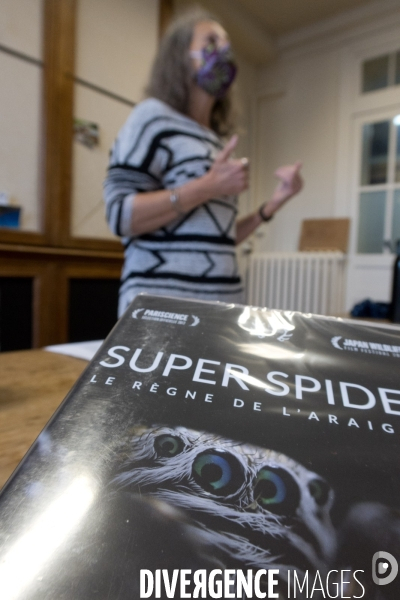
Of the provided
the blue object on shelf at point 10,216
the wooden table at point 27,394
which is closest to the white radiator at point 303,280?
the blue object on shelf at point 10,216

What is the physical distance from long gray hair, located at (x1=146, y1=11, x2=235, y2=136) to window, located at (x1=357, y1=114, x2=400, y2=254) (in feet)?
6.43

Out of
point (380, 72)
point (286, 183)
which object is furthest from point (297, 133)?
point (286, 183)

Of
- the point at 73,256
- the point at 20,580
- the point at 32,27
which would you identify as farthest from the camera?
the point at 73,256

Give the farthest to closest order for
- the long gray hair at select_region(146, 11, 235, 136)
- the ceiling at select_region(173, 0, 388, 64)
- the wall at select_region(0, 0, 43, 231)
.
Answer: the ceiling at select_region(173, 0, 388, 64), the wall at select_region(0, 0, 43, 231), the long gray hair at select_region(146, 11, 235, 136)

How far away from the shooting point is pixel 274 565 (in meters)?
0.13

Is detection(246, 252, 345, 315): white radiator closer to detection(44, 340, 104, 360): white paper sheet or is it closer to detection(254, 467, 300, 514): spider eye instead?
detection(44, 340, 104, 360): white paper sheet

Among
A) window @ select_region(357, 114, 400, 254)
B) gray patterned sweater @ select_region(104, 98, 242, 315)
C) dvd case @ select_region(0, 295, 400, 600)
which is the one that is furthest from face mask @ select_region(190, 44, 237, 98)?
window @ select_region(357, 114, 400, 254)

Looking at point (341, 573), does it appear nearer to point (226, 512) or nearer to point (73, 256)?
point (226, 512)

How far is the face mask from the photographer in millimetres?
906

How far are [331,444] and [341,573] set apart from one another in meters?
0.05

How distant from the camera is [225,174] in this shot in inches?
29.8

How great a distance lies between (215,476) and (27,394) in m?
0.24

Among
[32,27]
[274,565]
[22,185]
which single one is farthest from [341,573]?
[32,27]

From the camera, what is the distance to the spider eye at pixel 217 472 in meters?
0.15
